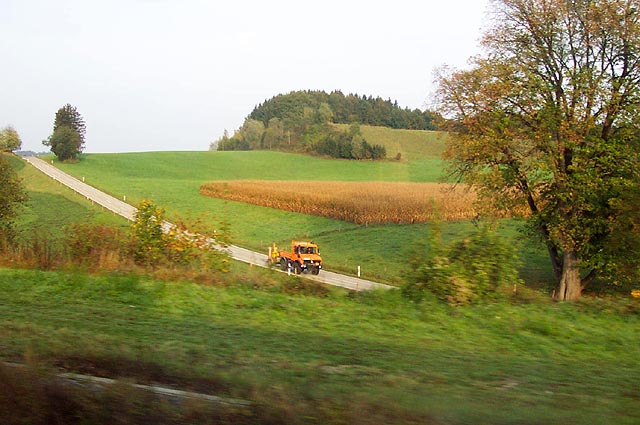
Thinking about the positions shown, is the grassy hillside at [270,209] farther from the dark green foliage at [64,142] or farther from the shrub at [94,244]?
the shrub at [94,244]

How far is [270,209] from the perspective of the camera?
194 ft

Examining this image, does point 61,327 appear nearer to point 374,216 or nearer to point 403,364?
point 403,364

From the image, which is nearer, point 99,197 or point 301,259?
point 301,259

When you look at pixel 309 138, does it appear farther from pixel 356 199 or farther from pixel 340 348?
pixel 340 348

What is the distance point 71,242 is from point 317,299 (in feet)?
24.1

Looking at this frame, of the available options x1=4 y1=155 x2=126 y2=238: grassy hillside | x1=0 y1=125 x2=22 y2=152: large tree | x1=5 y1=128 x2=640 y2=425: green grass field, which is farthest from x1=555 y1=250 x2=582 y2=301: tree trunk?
x1=0 y1=125 x2=22 y2=152: large tree

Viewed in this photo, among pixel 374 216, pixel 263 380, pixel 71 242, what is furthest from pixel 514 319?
pixel 374 216

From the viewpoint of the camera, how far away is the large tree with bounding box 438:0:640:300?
23.7 m

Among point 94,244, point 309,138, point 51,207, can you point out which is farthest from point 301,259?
point 309,138

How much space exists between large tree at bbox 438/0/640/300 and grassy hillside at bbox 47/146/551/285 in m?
3.52

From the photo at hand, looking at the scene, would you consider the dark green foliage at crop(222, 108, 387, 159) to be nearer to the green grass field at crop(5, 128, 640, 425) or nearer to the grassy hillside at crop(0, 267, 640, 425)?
the green grass field at crop(5, 128, 640, 425)

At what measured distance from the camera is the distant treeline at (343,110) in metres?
150

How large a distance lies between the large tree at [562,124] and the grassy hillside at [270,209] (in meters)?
3.52

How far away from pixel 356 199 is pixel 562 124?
106 ft
